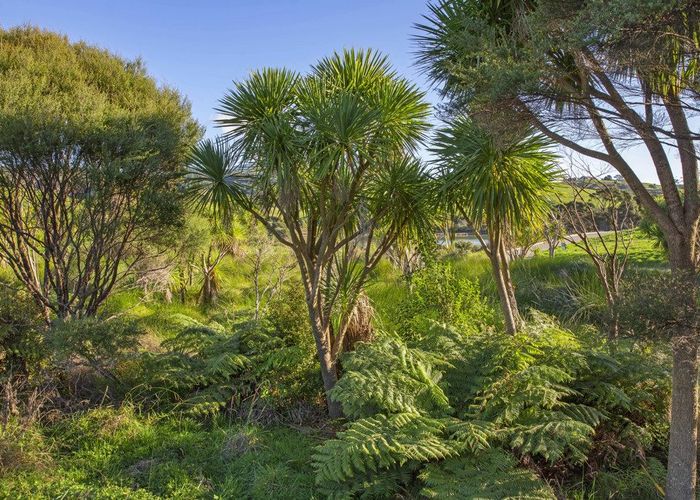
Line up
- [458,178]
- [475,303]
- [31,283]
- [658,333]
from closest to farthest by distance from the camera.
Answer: [658,333] → [458,178] → [31,283] → [475,303]

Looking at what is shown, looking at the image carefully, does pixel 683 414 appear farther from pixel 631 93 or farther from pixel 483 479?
pixel 631 93

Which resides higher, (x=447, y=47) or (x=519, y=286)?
(x=447, y=47)

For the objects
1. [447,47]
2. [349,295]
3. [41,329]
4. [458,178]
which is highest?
[447,47]

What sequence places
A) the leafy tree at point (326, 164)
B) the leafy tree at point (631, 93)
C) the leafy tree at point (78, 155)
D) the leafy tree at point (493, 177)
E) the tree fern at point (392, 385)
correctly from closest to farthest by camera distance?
1. the leafy tree at point (631, 93)
2. the tree fern at point (392, 385)
3. the leafy tree at point (326, 164)
4. the leafy tree at point (493, 177)
5. the leafy tree at point (78, 155)

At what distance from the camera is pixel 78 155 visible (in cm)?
645

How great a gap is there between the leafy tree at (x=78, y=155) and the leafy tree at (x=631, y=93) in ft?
15.1

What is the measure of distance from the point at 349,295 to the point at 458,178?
1926 millimetres

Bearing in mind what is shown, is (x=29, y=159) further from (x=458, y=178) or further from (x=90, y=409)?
(x=458, y=178)

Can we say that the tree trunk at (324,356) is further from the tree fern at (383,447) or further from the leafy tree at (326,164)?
the tree fern at (383,447)

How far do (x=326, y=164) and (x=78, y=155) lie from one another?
137 inches

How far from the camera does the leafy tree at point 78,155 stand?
6.14 meters

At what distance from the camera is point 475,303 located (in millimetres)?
7578

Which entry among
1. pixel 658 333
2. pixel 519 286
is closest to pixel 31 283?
pixel 658 333

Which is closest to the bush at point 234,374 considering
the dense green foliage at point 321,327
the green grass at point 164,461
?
the dense green foliage at point 321,327
